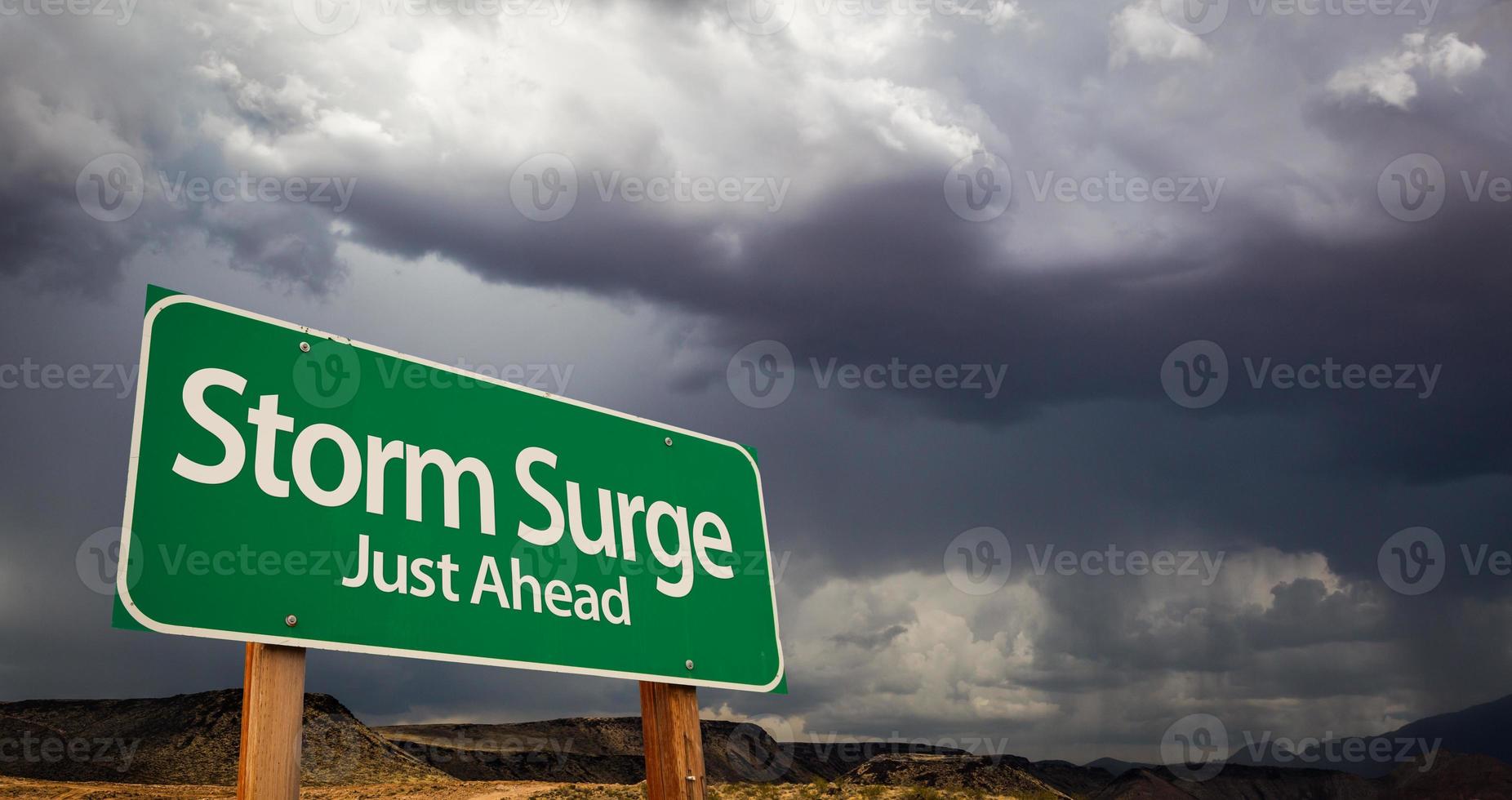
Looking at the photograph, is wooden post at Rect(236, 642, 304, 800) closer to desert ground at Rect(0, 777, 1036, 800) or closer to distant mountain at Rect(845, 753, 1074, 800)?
desert ground at Rect(0, 777, 1036, 800)

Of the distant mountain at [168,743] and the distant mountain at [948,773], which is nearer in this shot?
the distant mountain at [168,743]

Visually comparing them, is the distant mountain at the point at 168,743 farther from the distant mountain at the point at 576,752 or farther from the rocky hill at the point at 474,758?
the distant mountain at the point at 576,752

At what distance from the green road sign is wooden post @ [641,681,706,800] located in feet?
0.44

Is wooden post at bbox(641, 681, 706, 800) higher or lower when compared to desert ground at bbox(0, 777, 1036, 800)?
lower

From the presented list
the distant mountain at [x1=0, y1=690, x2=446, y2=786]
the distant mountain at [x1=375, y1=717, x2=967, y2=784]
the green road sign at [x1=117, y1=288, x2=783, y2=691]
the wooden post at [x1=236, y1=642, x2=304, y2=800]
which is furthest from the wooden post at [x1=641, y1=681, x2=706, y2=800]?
the distant mountain at [x1=375, y1=717, x2=967, y2=784]

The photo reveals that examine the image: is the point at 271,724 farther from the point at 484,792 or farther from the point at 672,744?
the point at 484,792

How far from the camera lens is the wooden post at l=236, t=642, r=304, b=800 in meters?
3.18

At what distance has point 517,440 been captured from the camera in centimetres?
432

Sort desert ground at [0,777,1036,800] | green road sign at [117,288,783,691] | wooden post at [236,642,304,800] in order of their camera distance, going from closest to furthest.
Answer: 1. wooden post at [236,642,304,800]
2. green road sign at [117,288,783,691]
3. desert ground at [0,777,1036,800]

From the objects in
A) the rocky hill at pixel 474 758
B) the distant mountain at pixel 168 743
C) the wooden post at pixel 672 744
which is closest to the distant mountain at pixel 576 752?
the rocky hill at pixel 474 758

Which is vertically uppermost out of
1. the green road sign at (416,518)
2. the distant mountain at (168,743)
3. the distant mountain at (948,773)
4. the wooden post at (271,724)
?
the distant mountain at (168,743)

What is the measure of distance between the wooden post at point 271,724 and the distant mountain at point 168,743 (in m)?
34.1

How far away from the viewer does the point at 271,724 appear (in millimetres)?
3238

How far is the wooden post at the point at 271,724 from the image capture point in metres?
3.18
